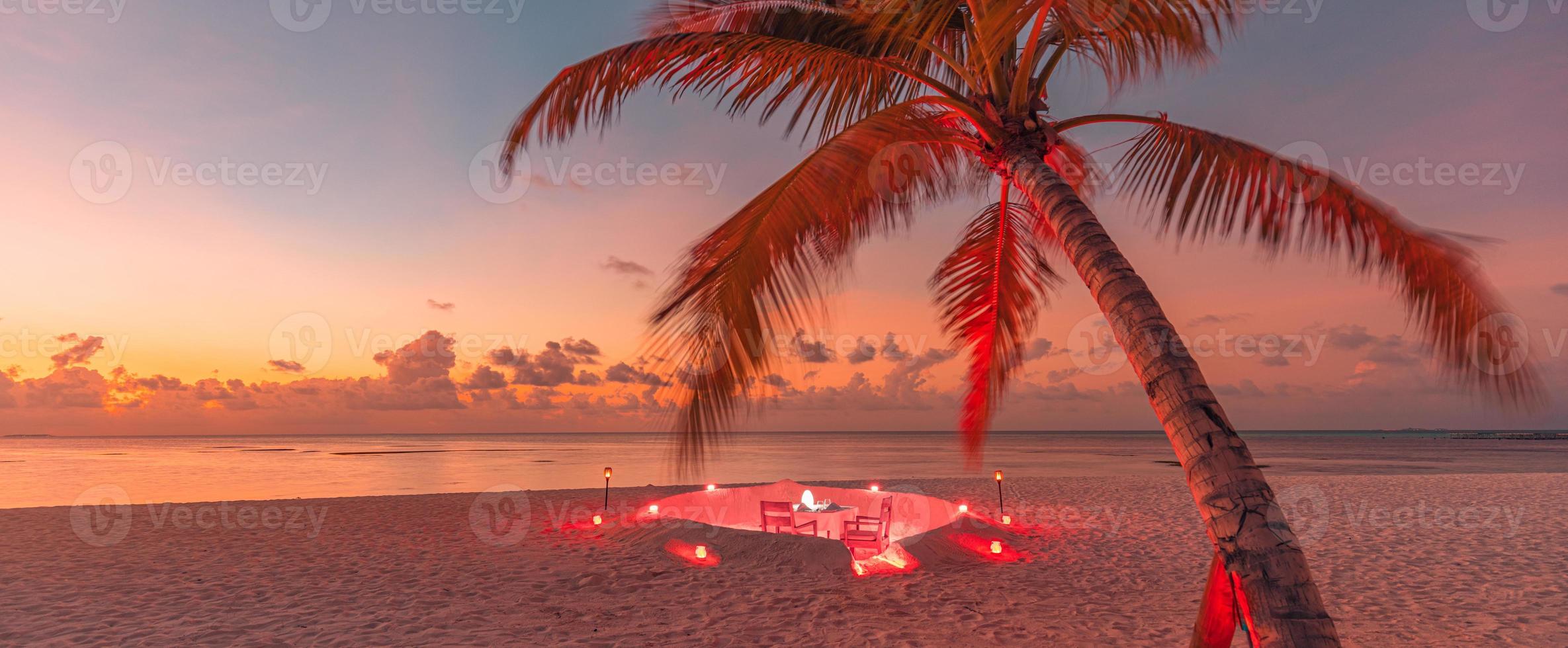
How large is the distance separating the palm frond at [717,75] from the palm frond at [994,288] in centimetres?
181

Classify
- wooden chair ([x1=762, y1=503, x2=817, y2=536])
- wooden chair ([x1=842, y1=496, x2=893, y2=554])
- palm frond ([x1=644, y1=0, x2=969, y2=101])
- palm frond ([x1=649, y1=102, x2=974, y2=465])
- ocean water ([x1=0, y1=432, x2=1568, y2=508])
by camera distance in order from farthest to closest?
1. ocean water ([x1=0, y1=432, x2=1568, y2=508])
2. wooden chair ([x1=762, y1=503, x2=817, y2=536])
3. wooden chair ([x1=842, y1=496, x2=893, y2=554])
4. palm frond ([x1=644, y1=0, x2=969, y2=101])
5. palm frond ([x1=649, y1=102, x2=974, y2=465])

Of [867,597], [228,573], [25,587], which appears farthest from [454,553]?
[867,597]

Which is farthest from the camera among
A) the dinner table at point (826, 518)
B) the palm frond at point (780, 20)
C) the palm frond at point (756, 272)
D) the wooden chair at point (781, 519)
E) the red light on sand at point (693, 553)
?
the dinner table at point (826, 518)

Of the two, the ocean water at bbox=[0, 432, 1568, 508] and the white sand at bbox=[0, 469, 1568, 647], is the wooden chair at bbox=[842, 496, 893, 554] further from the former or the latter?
the ocean water at bbox=[0, 432, 1568, 508]

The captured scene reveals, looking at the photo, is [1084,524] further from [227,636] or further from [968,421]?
[227,636]

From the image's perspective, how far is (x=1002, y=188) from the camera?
4719mm

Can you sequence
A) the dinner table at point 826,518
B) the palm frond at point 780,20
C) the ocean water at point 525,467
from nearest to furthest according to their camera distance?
the palm frond at point 780,20 → the dinner table at point 826,518 → the ocean water at point 525,467

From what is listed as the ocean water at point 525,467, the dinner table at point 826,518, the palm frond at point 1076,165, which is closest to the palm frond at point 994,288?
the palm frond at point 1076,165

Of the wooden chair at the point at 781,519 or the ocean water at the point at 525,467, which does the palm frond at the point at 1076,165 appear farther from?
the ocean water at the point at 525,467

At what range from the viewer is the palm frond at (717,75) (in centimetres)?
414

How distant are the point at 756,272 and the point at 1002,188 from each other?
2.25m

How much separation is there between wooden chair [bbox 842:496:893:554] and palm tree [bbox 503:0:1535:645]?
431cm

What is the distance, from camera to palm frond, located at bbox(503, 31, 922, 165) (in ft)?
13.6

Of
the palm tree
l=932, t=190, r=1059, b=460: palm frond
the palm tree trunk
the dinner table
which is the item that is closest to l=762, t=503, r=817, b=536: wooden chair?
the dinner table
